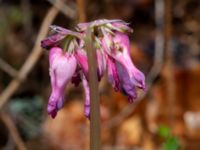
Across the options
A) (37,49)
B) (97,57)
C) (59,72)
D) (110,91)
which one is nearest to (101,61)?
(97,57)

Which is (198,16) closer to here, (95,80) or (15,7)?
(15,7)

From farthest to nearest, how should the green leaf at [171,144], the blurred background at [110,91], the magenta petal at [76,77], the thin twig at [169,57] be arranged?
the blurred background at [110,91]
the thin twig at [169,57]
the green leaf at [171,144]
the magenta petal at [76,77]

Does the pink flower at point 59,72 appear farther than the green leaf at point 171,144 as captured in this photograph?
No

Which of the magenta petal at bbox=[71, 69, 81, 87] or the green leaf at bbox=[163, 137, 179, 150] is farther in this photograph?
the green leaf at bbox=[163, 137, 179, 150]

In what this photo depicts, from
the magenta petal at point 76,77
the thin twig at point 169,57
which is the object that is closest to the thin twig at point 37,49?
the thin twig at point 169,57

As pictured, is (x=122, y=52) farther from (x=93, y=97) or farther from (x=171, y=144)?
(x=171, y=144)

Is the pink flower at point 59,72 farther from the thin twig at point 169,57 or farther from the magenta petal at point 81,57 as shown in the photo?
the thin twig at point 169,57

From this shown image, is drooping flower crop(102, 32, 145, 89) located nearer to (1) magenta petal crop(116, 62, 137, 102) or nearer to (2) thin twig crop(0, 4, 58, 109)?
(1) magenta petal crop(116, 62, 137, 102)

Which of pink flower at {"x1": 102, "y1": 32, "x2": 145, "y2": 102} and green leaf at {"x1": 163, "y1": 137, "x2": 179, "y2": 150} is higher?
pink flower at {"x1": 102, "y1": 32, "x2": 145, "y2": 102}

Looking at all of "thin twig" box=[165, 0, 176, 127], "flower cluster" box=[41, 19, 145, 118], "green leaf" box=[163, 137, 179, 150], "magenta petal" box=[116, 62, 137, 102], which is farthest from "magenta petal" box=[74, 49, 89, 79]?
"thin twig" box=[165, 0, 176, 127]
